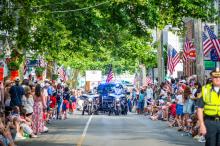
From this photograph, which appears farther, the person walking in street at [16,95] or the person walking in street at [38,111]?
the person walking in street at [38,111]

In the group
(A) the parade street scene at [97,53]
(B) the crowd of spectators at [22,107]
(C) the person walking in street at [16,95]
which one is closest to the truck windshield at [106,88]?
(A) the parade street scene at [97,53]

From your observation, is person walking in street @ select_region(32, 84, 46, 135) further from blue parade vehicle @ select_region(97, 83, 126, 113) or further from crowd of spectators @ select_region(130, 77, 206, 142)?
blue parade vehicle @ select_region(97, 83, 126, 113)

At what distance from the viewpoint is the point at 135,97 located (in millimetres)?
63938

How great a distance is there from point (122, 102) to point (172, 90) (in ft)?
40.0

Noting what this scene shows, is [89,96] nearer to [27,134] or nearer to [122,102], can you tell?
[122,102]

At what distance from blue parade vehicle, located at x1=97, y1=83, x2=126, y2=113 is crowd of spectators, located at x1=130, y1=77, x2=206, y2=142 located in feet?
5.20

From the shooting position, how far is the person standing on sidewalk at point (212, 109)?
14.3 metres

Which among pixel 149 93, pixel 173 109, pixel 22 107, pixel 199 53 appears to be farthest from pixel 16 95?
pixel 149 93

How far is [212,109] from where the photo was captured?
1431 cm

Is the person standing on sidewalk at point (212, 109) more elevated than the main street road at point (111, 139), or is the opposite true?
the person standing on sidewalk at point (212, 109)

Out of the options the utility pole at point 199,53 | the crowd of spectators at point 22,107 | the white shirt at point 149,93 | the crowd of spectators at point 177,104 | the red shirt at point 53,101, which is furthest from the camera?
the white shirt at point 149,93

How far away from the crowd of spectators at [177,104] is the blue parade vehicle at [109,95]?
1584 mm

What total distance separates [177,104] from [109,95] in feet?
69.0

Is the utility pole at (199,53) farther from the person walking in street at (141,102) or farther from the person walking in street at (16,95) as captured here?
the person walking in street at (141,102)
